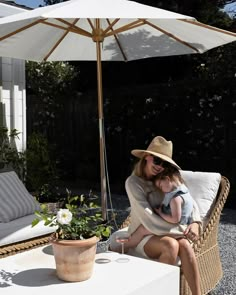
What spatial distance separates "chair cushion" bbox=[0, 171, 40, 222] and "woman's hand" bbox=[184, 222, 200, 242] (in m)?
1.79

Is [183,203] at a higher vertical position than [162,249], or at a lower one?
higher

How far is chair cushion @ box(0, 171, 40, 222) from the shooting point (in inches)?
159

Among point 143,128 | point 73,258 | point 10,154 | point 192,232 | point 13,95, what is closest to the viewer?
point 73,258

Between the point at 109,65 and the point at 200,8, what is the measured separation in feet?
7.68

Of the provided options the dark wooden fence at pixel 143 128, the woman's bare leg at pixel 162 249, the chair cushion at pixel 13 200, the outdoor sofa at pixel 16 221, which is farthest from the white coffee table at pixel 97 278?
the dark wooden fence at pixel 143 128

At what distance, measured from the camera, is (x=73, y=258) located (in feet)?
7.77

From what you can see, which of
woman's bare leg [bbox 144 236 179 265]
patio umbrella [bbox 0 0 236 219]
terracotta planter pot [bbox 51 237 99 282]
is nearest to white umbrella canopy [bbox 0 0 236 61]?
patio umbrella [bbox 0 0 236 219]

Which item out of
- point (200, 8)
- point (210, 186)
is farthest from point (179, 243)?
point (200, 8)

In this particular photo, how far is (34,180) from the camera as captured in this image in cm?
618

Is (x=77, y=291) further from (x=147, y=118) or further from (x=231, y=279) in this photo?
(x=147, y=118)

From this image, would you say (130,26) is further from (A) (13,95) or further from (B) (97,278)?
(A) (13,95)

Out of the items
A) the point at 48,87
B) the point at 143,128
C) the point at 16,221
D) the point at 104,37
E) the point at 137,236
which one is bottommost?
the point at 16,221

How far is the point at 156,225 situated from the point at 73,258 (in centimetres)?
81

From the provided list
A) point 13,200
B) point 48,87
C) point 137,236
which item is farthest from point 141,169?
point 48,87
